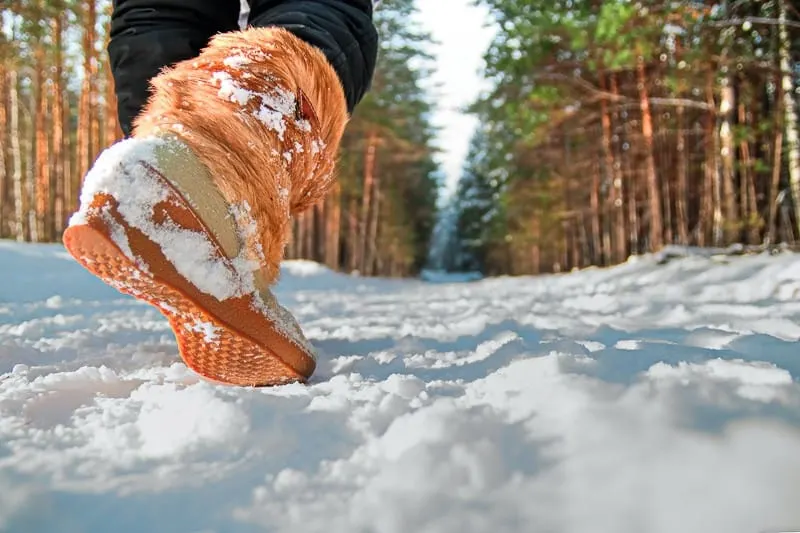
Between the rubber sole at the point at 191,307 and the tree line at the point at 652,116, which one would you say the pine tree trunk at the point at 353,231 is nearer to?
the tree line at the point at 652,116

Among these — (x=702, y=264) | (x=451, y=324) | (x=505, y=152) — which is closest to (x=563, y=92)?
(x=702, y=264)

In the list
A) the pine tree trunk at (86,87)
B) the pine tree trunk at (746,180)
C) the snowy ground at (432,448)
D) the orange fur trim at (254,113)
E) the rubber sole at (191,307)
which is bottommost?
the snowy ground at (432,448)

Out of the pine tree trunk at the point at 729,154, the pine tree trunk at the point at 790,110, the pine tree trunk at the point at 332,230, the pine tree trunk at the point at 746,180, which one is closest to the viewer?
the pine tree trunk at the point at 790,110

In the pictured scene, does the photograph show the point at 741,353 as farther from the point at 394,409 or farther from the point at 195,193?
the point at 195,193

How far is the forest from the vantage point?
20.0 ft

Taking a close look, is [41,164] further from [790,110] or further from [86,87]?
[790,110]

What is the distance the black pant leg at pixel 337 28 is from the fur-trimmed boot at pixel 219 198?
0.06 meters

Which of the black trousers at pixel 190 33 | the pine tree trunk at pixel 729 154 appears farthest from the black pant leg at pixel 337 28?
the pine tree trunk at pixel 729 154

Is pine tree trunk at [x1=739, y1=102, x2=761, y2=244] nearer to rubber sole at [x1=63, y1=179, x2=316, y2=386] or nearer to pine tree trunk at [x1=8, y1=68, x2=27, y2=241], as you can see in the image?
rubber sole at [x1=63, y1=179, x2=316, y2=386]

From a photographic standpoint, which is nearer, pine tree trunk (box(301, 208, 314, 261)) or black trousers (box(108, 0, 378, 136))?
black trousers (box(108, 0, 378, 136))

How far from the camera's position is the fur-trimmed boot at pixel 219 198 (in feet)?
2.68

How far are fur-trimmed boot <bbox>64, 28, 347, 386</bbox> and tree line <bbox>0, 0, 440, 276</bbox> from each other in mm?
4645

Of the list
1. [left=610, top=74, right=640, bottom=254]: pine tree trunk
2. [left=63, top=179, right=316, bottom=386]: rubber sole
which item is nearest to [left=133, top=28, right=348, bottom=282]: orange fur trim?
[left=63, top=179, right=316, bottom=386]: rubber sole

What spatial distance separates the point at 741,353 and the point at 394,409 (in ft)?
2.14
